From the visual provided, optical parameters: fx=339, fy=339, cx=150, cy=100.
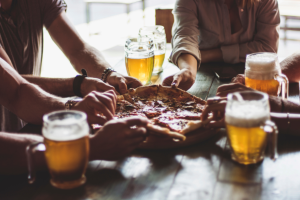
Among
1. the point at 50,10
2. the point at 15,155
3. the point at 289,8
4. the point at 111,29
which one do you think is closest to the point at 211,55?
the point at 50,10

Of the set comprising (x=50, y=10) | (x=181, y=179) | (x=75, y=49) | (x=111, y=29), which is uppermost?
(x=50, y=10)

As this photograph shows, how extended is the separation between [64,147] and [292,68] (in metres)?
1.29

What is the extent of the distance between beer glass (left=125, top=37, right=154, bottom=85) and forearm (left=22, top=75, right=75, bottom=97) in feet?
0.98

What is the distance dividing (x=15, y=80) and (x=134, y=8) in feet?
27.2

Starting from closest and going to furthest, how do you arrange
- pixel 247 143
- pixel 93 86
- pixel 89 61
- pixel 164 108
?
pixel 247 143 → pixel 164 108 → pixel 93 86 → pixel 89 61

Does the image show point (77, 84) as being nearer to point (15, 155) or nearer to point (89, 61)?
point (89, 61)

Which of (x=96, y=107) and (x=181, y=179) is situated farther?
(x=96, y=107)

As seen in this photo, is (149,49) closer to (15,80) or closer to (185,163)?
(15,80)

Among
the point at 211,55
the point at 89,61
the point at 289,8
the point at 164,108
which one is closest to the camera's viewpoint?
the point at 164,108

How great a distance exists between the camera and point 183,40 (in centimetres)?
203

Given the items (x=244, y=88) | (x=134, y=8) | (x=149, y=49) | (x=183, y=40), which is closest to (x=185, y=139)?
(x=244, y=88)

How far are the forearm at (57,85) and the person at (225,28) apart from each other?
2.19 ft

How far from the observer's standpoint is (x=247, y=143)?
2.90 feet

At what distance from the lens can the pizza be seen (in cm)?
108
